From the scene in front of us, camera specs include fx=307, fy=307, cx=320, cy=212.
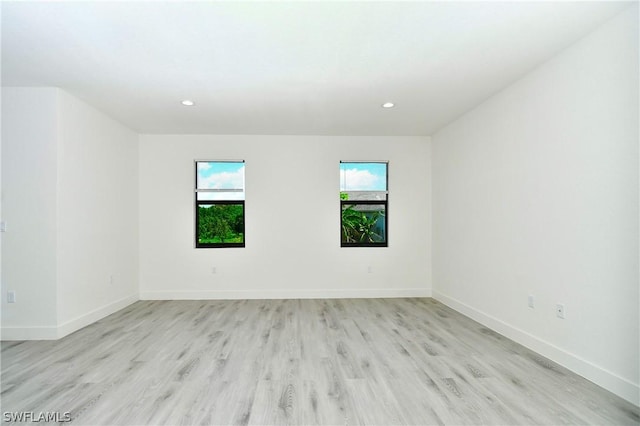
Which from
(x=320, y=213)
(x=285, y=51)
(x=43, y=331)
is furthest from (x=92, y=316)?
(x=285, y=51)

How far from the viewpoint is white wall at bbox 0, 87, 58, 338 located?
10.4 ft

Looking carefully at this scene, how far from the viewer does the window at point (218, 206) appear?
498 cm

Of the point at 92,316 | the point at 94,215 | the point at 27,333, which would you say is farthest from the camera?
the point at 94,215

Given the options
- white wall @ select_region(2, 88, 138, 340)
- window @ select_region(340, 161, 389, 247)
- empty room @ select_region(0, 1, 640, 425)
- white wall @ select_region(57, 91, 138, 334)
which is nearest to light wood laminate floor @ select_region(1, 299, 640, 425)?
empty room @ select_region(0, 1, 640, 425)

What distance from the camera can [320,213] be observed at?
5027 mm

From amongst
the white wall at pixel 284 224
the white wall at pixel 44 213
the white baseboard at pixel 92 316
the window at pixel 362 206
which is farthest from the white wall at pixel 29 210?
the window at pixel 362 206

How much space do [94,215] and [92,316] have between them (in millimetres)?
1223

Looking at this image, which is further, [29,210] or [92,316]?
[92,316]

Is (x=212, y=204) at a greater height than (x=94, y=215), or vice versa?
(x=212, y=204)

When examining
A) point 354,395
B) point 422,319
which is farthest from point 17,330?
point 422,319

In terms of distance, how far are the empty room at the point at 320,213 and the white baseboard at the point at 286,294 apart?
31mm

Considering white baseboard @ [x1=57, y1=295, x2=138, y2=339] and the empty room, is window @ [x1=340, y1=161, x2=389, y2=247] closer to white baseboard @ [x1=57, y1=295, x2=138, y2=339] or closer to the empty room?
the empty room

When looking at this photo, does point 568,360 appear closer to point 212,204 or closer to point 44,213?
point 212,204

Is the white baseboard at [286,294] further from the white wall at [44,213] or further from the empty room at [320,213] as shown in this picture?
the white wall at [44,213]
